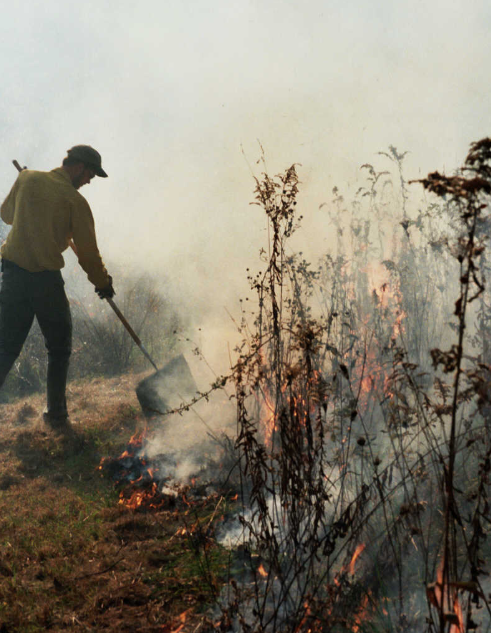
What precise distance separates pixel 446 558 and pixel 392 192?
5.31 meters

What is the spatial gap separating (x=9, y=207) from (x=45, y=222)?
51cm

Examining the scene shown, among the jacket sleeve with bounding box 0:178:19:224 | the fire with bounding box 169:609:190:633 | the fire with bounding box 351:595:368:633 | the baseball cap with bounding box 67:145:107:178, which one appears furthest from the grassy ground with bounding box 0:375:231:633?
the baseball cap with bounding box 67:145:107:178

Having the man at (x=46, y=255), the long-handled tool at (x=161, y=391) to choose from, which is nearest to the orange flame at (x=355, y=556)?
the long-handled tool at (x=161, y=391)

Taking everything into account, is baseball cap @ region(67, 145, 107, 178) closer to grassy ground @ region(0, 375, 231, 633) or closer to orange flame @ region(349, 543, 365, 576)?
grassy ground @ region(0, 375, 231, 633)

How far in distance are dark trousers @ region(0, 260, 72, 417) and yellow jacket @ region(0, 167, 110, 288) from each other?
97mm

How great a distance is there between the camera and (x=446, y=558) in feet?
4.39

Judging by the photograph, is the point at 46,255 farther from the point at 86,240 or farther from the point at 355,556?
the point at 355,556

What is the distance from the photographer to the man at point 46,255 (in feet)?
14.6

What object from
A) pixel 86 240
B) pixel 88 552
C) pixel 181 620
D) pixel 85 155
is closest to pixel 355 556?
pixel 181 620

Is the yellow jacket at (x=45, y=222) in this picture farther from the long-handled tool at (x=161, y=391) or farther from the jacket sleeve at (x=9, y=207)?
the long-handled tool at (x=161, y=391)

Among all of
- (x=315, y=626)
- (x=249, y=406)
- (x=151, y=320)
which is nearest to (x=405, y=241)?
(x=249, y=406)

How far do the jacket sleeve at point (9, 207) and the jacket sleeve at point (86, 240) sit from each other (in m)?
0.58

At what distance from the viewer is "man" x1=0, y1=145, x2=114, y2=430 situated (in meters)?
4.45

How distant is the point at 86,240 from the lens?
15.1ft
